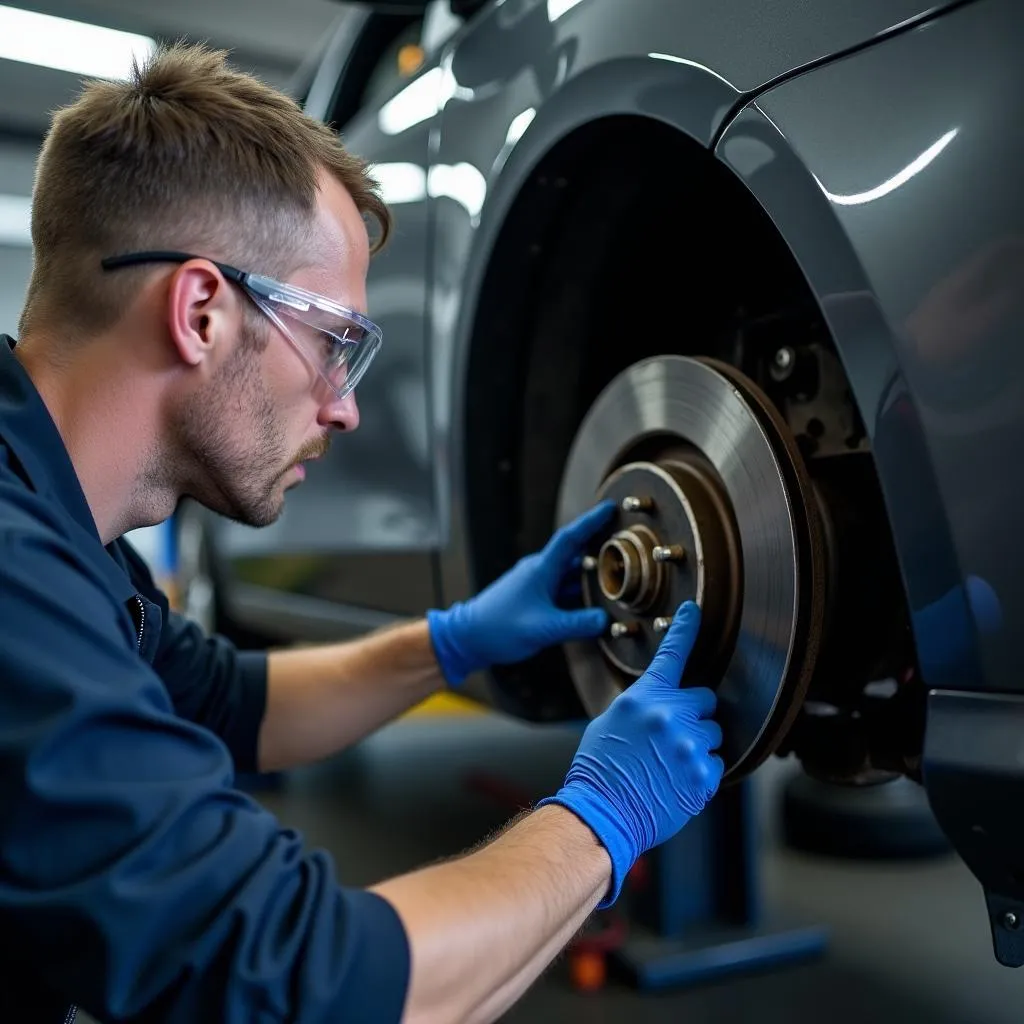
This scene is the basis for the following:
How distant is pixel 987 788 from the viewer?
567 mm

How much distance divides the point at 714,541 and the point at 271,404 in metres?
0.36

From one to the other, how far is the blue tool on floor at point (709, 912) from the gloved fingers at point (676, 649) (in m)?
0.66

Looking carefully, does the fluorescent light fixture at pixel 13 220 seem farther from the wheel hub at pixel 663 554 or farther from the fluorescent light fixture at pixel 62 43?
the wheel hub at pixel 663 554

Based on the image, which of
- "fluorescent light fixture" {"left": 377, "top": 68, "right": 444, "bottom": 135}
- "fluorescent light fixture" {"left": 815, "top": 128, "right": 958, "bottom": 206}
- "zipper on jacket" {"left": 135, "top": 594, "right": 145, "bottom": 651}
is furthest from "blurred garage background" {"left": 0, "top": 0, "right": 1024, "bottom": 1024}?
"fluorescent light fixture" {"left": 815, "top": 128, "right": 958, "bottom": 206}

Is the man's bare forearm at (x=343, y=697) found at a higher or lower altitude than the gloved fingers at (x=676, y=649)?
lower

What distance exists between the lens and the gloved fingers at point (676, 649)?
759mm

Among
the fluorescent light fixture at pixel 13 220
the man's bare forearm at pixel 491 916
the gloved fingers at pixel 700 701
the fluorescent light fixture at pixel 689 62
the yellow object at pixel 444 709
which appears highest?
the fluorescent light fixture at pixel 13 220

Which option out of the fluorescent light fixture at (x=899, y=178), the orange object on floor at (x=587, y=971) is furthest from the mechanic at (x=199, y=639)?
the orange object on floor at (x=587, y=971)

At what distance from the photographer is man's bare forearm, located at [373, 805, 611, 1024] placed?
0.56 metres

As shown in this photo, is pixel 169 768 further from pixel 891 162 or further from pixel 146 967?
pixel 891 162

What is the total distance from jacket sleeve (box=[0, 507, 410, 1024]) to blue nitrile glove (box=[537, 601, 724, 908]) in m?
0.19

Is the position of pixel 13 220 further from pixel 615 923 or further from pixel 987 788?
pixel 987 788

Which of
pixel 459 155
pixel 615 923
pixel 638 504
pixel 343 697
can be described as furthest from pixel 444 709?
pixel 638 504

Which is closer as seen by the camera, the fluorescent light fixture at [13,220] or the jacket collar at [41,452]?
the jacket collar at [41,452]
